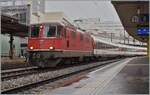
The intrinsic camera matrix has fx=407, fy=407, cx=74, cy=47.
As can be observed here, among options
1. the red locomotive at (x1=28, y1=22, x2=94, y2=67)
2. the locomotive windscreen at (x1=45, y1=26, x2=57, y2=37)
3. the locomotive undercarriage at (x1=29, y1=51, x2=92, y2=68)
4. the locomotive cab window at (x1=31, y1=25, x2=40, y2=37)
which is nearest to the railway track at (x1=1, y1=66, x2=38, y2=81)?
the locomotive undercarriage at (x1=29, y1=51, x2=92, y2=68)

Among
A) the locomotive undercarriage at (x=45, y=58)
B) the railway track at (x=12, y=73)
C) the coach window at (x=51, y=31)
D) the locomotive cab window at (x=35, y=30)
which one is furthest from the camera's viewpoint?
the locomotive cab window at (x=35, y=30)

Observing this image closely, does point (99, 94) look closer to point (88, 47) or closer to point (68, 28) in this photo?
point (68, 28)

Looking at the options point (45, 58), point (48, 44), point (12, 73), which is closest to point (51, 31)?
point (48, 44)

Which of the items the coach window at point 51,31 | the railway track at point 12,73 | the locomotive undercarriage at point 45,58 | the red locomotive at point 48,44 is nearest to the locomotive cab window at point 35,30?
the red locomotive at point 48,44

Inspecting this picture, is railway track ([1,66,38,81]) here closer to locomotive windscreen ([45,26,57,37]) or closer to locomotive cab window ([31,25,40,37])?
locomotive cab window ([31,25,40,37])

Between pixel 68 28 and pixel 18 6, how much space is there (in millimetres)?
55973

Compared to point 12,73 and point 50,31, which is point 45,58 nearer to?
point 50,31

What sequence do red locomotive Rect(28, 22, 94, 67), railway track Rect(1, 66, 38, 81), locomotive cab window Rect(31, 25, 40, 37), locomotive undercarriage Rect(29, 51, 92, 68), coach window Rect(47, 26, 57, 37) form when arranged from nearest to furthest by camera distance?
railway track Rect(1, 66, 38, 81), locomotive undercarriage Rect(29, 51, 92, 68), red locomotive Rect(28, 22, 94, 67), coach window Rect(47, 26, 57, 37), locomotive cab window Rect(31, 25, 40, 37)

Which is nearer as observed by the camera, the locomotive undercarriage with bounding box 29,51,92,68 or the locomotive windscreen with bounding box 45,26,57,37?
the locomotive undercarriage with bounding box 29,51,92,68

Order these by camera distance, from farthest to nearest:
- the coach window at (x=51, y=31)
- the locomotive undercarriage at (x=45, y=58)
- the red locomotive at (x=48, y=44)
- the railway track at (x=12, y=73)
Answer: the coach window at (x=51, y=31) < the red locomotive at (x=48, y=44) < the locomotive undercarriage at (x=45, y=58) < the railway track at (x=12, y=73)

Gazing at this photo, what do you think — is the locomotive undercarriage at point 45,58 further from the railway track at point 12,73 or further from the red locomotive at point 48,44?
the railway track at point 12,73

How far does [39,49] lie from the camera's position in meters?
25.8

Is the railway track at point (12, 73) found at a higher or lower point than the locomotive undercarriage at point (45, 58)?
lower

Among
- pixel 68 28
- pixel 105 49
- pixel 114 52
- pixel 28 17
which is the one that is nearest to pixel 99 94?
pixel 68 28
